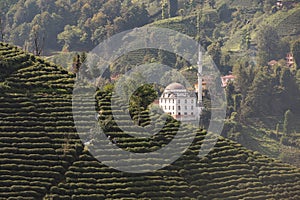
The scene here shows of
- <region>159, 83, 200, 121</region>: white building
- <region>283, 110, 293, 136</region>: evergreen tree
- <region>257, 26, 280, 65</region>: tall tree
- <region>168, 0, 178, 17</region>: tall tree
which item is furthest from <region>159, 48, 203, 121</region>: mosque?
<region>168, 0, 178, 17</region>: tall tree

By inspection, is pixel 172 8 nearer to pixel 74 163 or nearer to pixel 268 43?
pixel 268 43

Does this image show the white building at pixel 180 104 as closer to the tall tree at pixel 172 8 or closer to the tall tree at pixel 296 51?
the tall tree at pixel 296 51

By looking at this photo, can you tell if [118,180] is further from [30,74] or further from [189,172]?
[30,74]

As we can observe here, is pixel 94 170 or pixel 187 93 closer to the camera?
pixel 94 170

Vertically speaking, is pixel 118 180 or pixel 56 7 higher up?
pixel 56 7

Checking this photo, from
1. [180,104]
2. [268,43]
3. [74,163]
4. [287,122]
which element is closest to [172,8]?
[268,43]

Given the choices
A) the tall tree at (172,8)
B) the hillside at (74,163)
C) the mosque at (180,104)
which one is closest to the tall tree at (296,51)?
the tall tree at (172,8)

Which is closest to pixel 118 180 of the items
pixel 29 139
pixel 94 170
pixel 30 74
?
pixel 94 170

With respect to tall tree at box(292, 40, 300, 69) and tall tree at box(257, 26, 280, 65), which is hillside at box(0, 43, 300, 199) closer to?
tall tree at box(292, 40, 300, 69)
